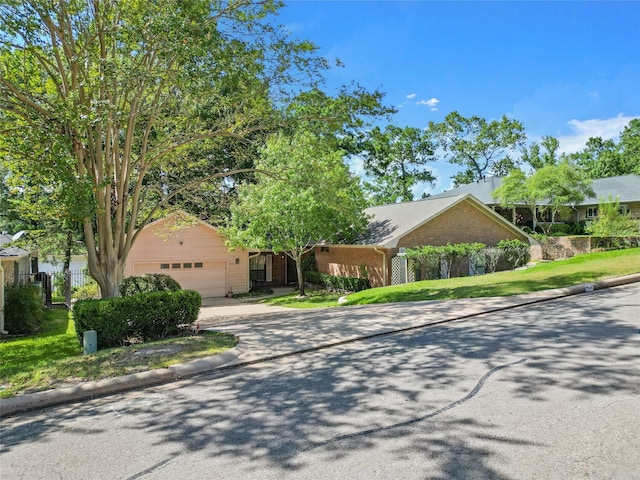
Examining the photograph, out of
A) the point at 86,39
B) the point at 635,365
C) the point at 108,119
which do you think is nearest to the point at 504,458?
the point at 635,365

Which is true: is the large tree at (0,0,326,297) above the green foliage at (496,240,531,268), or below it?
above

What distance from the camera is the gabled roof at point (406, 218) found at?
70.8 feet

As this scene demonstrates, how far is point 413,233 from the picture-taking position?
21.7 meters

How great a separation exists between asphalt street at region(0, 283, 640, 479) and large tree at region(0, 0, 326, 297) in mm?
5084

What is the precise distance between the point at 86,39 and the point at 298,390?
8758mm

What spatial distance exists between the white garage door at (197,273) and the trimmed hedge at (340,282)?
17.5 feet

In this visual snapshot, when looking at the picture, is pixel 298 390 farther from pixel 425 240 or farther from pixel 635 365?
pixel 425 240

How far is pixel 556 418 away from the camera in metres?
4.07

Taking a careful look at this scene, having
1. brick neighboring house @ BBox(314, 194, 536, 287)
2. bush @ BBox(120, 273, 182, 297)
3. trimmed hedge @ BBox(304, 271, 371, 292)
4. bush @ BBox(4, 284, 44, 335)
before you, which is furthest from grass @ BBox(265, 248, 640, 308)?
bush @ BBox(4, 284, 44, 335)

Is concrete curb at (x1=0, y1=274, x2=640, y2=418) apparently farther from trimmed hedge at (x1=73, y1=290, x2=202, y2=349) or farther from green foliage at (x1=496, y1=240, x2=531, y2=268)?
green foliage at (x1=496, y1=240, x2=531, y2=268)

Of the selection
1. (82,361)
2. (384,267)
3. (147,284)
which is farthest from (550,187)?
(82,361)

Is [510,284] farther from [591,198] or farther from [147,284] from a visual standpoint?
[591,198]

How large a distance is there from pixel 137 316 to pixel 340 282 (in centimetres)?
1590

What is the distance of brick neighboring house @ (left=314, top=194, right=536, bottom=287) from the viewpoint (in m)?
21.4
